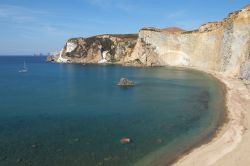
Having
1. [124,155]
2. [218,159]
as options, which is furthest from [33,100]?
[218,159]

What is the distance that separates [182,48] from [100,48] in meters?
43.0

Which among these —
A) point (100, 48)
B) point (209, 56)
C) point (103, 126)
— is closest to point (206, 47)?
point (209, 56)

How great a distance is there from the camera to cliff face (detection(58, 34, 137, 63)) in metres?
132

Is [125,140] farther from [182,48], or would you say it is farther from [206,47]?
[182,48]

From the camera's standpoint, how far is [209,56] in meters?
90.8

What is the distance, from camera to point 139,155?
74.7 feet

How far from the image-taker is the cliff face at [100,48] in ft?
432

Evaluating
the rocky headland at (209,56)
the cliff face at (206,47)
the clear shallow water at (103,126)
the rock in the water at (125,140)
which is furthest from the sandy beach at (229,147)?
the cliff face at (206,47)

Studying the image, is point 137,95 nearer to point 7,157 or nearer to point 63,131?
point 63,131

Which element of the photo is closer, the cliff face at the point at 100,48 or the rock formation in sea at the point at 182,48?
the rock formation in sea at the point at 182,48

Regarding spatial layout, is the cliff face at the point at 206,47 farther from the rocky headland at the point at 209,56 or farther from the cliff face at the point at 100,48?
the cliff face at the point at 100,48

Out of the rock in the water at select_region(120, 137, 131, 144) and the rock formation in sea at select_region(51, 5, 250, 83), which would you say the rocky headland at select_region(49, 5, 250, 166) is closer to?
the rock formation in sea at select_region(51, 5, 250, 83)

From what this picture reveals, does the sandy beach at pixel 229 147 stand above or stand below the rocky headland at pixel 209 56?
below

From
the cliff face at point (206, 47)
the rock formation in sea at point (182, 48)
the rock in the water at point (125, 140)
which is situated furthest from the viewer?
the rock formation in sea at point (182, 48)
